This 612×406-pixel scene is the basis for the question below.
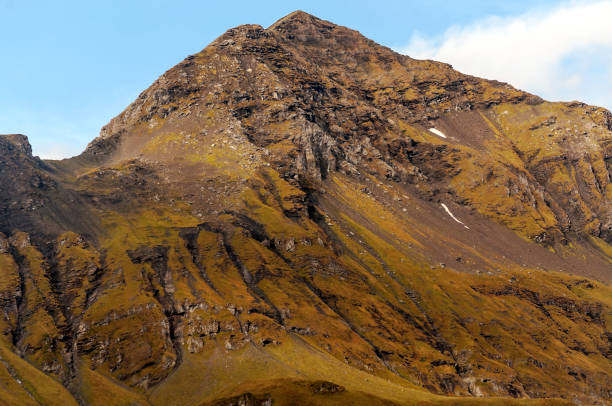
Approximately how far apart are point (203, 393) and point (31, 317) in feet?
262

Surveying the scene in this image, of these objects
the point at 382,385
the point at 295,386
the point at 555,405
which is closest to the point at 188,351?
the point at 295,386

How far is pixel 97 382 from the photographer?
573 ft

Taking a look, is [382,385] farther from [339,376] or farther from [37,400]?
[37,400]

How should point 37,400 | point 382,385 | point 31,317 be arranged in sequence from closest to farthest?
point 37,400 → point 382,385 → point 31,317

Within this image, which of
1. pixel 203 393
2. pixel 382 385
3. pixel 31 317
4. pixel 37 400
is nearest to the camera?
pixel 37 400

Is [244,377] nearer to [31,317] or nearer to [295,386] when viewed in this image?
[295,386]

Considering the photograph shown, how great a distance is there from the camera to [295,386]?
16100cm

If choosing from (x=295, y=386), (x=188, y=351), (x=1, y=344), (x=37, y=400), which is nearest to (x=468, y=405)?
(x=295, y=386)

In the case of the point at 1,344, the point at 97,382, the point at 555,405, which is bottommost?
the point at 555,405

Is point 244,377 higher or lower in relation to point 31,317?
lower

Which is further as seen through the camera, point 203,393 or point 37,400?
point 203,393

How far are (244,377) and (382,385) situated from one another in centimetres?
5090

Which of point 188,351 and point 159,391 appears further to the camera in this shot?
point 188,351

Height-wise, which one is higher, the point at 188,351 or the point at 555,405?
the point at 188,351
